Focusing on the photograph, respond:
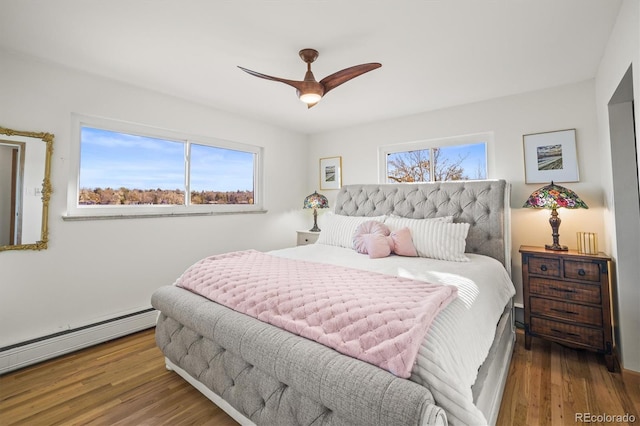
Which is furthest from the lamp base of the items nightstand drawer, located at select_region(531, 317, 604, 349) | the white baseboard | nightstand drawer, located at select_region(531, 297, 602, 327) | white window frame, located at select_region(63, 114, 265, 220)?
the white baseboard

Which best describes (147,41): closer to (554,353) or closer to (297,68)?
(297,68)

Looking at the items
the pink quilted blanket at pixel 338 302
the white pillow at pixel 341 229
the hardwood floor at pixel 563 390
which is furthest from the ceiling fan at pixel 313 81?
the hardwood floor at pixel 563 390

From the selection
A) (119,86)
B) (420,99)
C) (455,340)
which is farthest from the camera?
(420,99)

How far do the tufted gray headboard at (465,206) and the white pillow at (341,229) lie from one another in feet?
1.16

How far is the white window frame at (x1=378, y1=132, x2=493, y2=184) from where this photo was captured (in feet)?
10.2

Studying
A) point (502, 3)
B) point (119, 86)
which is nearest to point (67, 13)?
point (119, 86)

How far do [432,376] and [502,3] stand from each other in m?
1.93

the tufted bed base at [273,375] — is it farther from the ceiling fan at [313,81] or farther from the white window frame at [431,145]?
the white window frame at [431,145]

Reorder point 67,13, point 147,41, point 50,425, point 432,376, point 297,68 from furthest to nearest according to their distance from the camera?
point 297,68
point 147,41
point 67,13
point 50,425
point 432,376

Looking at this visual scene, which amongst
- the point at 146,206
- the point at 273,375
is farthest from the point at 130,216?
the point at 273,375

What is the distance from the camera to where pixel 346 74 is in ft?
6.35

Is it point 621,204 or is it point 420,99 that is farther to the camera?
point 420,99

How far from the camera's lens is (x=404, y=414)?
0.86m

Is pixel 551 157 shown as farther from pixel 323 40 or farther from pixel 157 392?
pixel 157 392
